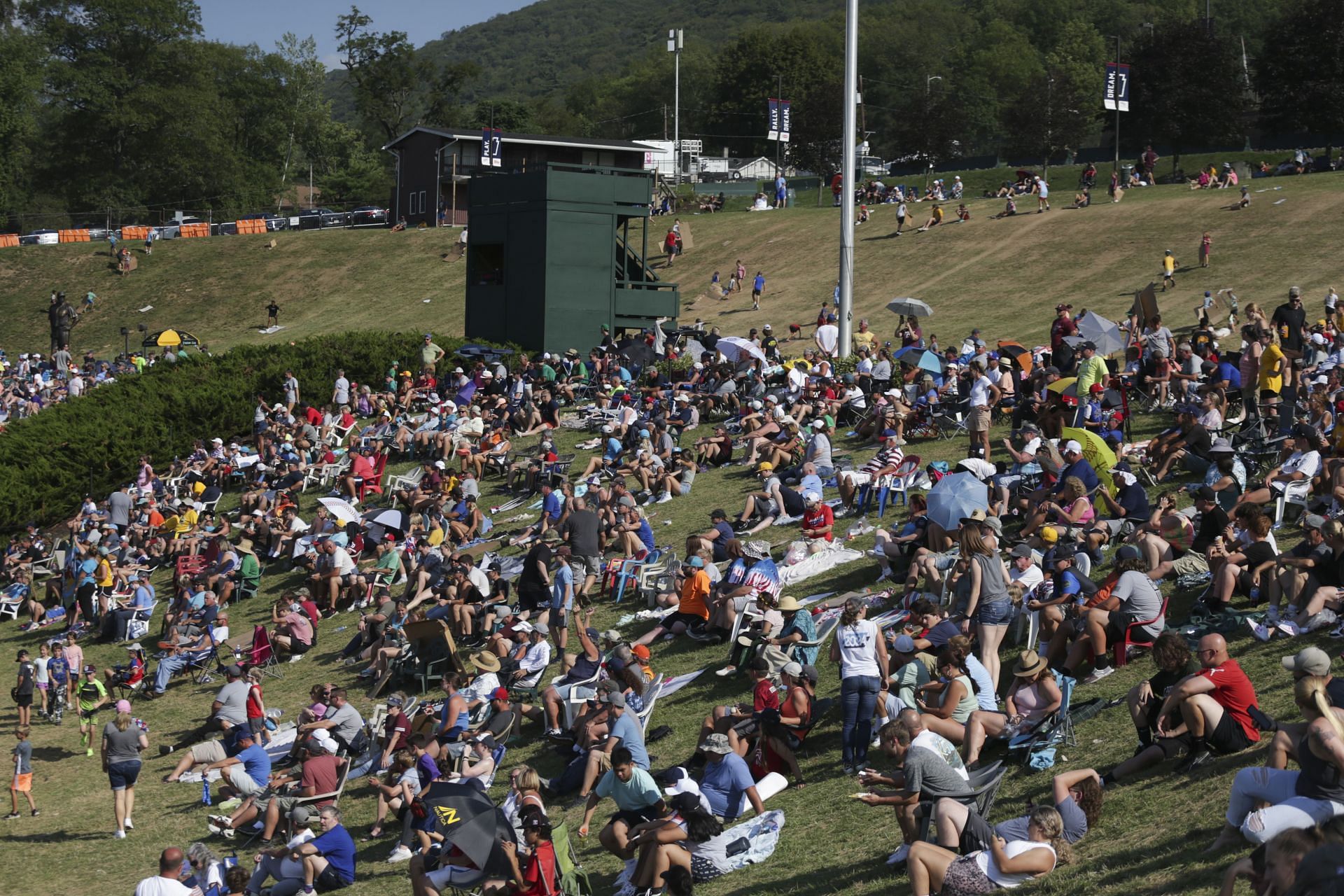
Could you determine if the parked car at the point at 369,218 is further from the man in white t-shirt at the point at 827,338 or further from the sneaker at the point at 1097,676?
the sneaker at the point at 1097,676

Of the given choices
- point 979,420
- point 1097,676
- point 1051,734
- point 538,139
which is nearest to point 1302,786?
point 1051,734

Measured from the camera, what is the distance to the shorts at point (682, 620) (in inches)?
628

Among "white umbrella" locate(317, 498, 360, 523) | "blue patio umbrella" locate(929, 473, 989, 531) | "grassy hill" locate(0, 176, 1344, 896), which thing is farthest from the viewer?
"white umbrella" locate(317, 498, 360, 523)

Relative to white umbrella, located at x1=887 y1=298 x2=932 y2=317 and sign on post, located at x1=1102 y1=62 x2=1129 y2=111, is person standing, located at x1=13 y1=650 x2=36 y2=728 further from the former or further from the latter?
sign on post, located at x1=1102 y1=62 x2=1129 y2=111

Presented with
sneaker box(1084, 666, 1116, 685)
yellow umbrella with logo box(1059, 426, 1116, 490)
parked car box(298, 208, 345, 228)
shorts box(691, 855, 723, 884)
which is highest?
parked car box(298, 208, 345, 228)

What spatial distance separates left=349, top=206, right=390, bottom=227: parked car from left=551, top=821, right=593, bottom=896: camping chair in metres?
59.3

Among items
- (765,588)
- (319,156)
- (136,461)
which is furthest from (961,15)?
(765,588)

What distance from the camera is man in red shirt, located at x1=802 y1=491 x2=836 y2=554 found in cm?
1773

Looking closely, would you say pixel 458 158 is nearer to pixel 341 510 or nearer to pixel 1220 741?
pixel 341 510

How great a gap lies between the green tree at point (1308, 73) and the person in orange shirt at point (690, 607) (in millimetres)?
53226

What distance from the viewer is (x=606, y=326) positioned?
3556 cm

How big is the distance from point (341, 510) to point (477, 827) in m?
14.0

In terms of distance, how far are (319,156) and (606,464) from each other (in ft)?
348

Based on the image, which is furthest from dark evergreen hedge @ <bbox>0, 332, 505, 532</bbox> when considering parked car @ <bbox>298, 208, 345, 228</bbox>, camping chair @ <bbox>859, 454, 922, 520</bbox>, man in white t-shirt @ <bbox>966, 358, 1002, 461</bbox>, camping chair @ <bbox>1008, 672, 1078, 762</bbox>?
parked car @ <bbox>298, 208, 345, 228</bbox>
